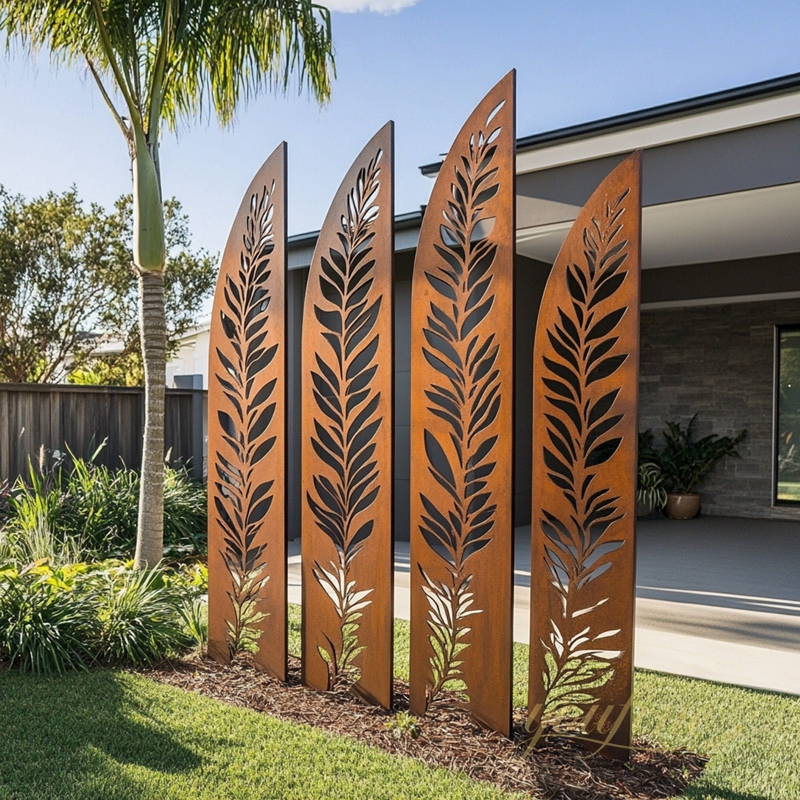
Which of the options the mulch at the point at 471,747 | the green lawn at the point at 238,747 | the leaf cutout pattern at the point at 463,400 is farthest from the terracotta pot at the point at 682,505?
the leaf cutout pattern at the point at 463,400

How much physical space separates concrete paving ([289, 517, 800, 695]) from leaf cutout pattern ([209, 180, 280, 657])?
161 cm

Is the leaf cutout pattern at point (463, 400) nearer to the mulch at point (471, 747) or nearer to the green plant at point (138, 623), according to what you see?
the mulch at point (471, 747)

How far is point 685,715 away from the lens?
146 inches

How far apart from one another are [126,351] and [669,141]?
492 inches

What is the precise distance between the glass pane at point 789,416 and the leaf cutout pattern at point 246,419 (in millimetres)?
8307

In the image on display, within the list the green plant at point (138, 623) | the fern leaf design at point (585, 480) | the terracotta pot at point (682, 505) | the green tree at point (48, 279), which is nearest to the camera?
the fern leaf design at point (585, 480)

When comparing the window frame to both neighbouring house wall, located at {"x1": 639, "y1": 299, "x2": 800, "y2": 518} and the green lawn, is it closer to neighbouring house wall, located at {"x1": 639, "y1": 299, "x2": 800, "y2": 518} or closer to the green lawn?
neighbouring house wall, located at {"x1": 639, "y1": 299, "x2": 800, "y2": 518}

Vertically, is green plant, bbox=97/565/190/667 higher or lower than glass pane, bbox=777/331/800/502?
lower

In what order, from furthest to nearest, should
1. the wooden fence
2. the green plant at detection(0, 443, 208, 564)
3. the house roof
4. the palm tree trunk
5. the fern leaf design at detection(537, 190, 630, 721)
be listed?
the wooden fence → the green plant at detection(0, 443, 208, 564) → the palm tree trunk → the house roof → the fern leaf design at detection(537, 190, 630, 721)

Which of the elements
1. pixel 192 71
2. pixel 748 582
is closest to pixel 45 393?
pixel 192 71

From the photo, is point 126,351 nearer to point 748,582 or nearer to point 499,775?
point 748,582

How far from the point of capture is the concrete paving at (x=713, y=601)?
449 cm

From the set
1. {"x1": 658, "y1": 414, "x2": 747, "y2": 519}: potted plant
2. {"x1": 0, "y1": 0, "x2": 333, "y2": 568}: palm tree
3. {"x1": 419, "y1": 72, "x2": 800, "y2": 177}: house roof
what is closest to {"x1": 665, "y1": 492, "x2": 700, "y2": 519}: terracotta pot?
{"x1": 658, "y1": 414, "x2": 747, "y2": 519}: potted plant

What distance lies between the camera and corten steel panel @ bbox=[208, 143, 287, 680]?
4.20 metres
